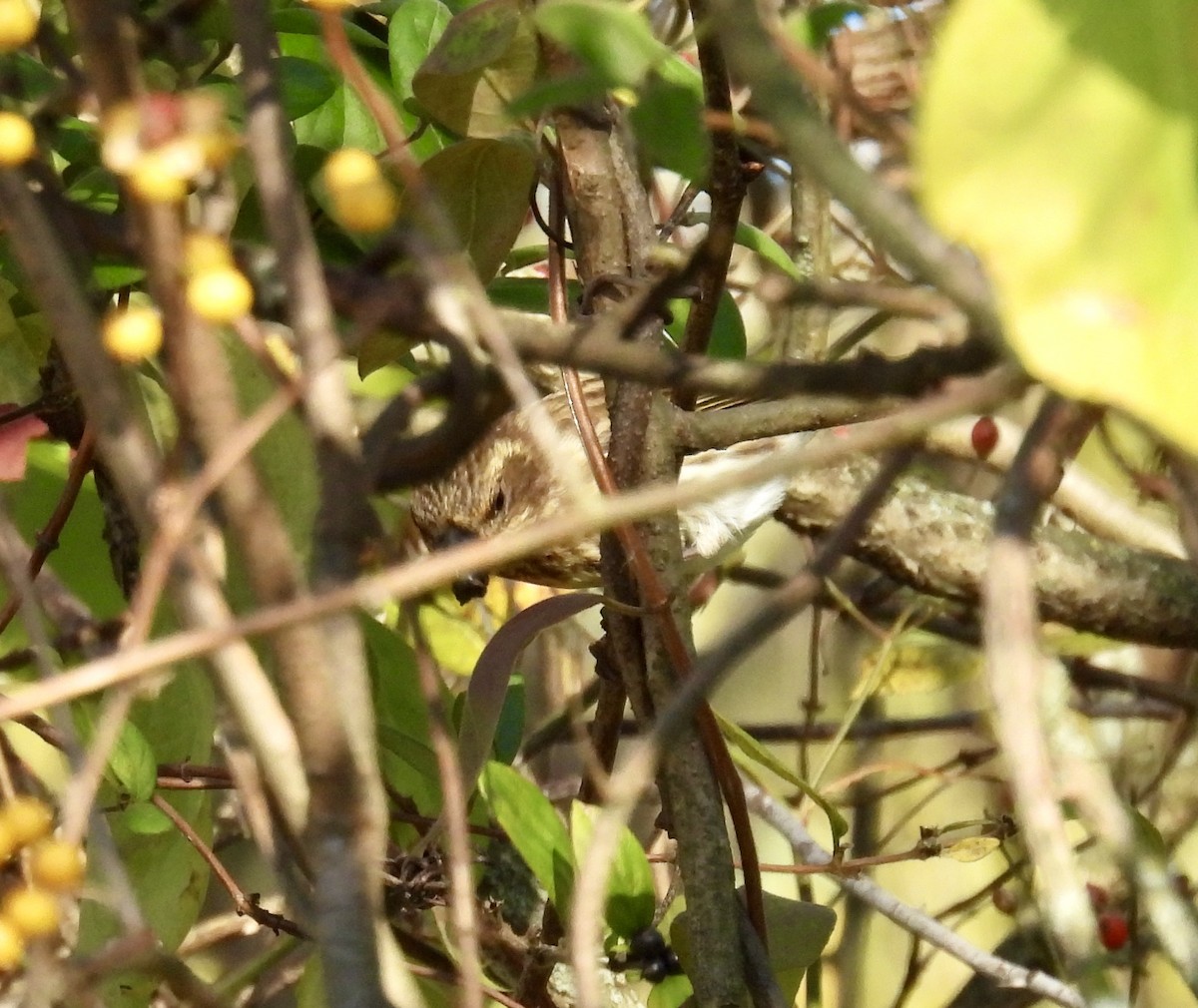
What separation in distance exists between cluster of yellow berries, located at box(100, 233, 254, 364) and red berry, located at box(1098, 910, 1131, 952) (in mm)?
1663

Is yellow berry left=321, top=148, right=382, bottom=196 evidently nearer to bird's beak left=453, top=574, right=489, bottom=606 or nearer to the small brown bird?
bird's beak left=453, top=574, right=489, bottom=606

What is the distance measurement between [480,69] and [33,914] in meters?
0.58

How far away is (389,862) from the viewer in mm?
1200

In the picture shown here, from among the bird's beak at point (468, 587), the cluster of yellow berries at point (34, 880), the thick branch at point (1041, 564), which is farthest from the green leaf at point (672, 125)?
the thick branch at point (1041, 564)

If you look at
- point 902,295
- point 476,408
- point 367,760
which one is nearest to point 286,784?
point 367,760

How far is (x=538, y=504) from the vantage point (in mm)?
2377

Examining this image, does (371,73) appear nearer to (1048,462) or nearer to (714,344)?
(714,344)

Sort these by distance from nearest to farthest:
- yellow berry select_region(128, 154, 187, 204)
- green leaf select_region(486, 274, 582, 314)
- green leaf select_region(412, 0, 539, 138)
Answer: yellow berry select_region(128, 154, 187, 204) < green leaf select_region(412, 0, 539, 138) < green leaf select_region(486, 274, 582, 314)

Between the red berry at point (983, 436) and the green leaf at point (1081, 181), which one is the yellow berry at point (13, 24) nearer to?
the green leaf at point (1081, 181)

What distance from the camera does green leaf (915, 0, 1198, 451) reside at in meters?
0.40

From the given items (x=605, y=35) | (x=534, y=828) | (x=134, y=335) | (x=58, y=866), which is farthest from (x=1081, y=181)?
(x=534, y=828)

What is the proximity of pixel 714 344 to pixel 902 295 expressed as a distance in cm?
97

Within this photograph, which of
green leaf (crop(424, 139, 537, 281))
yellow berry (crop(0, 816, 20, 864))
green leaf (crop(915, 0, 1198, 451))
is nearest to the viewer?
green leaf (crop(915, 0, 1198, 451))

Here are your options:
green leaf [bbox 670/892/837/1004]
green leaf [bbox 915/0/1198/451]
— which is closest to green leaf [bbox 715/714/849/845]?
green leaf [bbox 670/892/837/1004]
